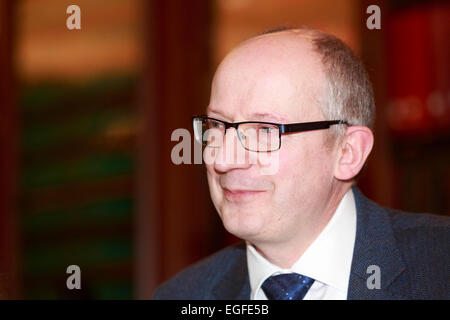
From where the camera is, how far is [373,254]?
1.46 metres

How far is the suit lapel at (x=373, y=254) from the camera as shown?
140 centimetres

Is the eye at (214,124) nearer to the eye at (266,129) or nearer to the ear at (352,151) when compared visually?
the eye at (266,129)

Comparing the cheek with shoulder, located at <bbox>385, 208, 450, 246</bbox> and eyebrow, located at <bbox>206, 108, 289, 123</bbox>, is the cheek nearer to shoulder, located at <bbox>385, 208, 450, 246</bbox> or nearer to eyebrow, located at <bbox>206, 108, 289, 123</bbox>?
eyebrow, located at <bbox>206, 108, 289, 123</bbox>

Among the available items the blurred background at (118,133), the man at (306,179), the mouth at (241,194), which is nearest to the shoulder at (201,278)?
the man at (306,179)

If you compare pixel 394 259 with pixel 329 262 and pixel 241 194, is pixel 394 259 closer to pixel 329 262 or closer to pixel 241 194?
pixel 329 262

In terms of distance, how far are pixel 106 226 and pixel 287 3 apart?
1.73 metres

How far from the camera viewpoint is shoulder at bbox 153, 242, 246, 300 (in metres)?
1.72

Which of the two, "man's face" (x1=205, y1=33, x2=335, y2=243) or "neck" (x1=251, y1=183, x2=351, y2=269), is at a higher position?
"man's face" (x1=205, y1=33, x2=335, y2=243)

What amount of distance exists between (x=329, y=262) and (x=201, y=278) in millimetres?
434

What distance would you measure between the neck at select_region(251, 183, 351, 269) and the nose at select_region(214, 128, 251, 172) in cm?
20

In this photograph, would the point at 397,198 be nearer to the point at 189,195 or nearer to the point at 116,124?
the point at 189,195

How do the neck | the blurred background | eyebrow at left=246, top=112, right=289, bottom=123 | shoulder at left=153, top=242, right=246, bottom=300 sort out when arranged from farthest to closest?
the blurred background, shoulder at left=153, top=242, right=246, bottom=300, the neck, eyebrow at left=246, top=112, right=289, bottom=123

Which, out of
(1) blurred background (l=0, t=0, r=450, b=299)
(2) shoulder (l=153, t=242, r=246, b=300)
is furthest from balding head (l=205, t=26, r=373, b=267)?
(1) blurred background (l=0, t=0, r=450, b=299)

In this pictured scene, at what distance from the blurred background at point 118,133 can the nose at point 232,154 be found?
6.86 feet
